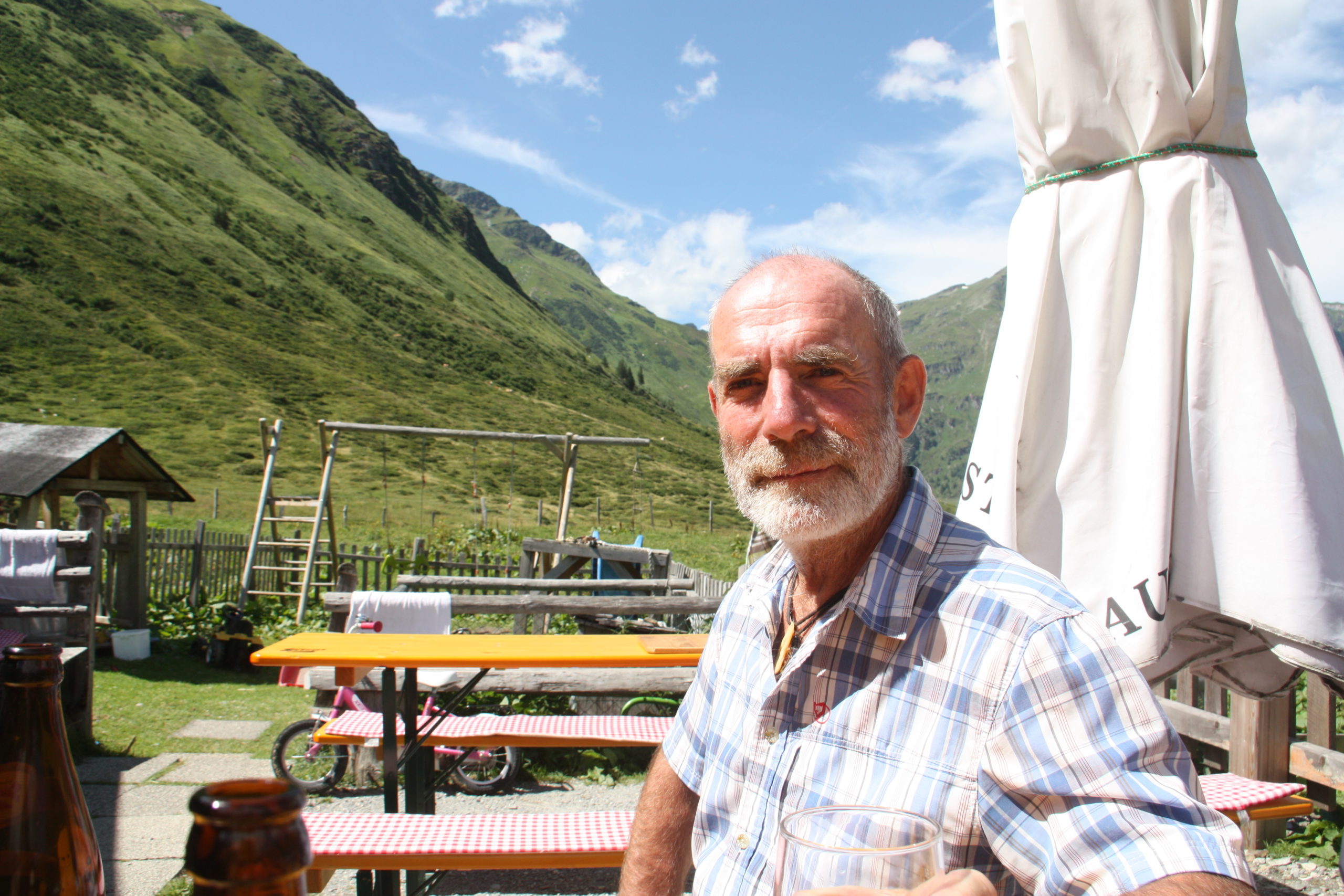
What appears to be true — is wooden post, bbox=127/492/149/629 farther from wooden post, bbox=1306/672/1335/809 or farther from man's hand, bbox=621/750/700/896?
wooden post, bbox=1306/672/1335/809

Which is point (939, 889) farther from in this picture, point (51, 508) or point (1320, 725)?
point (51, 508)

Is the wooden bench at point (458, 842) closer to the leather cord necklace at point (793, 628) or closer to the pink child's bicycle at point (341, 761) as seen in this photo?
the leather cord necklace at point (793, 628)

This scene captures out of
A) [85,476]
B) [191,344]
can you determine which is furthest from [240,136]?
[85,476]

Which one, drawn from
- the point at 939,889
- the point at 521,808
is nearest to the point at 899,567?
the point at 939,889

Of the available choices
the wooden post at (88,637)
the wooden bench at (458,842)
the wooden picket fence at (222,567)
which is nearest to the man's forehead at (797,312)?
the wooden bench at (458,842)

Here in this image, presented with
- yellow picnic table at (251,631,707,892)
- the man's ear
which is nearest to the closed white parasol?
the man's ear

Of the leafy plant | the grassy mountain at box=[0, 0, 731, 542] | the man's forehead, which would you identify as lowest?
the leafy plant

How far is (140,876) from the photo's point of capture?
4.15 m

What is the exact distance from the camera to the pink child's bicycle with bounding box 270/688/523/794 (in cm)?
568

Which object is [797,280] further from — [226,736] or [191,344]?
[191,344]

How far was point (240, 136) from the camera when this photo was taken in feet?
367

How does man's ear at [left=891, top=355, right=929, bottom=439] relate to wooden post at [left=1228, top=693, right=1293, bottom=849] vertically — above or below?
above

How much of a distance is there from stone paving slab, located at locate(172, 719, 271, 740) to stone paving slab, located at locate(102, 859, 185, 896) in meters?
2.73

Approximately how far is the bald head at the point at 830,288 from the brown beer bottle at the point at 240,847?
A: 141cm
